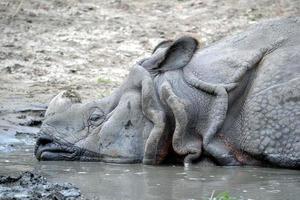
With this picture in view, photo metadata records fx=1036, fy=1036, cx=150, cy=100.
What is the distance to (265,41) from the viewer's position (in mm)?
8727

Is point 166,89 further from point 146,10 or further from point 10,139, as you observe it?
point 146,10

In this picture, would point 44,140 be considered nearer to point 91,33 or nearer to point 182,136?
point 182,136

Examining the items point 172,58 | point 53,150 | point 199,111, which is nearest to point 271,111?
point 199,111

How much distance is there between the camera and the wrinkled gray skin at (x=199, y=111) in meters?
8.27

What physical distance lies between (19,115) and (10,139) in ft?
3.23

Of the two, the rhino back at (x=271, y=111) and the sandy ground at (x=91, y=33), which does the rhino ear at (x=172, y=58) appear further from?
the sandy ground at (x=91, y=33)

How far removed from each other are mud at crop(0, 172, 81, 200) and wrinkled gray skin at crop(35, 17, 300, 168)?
1.19 metres

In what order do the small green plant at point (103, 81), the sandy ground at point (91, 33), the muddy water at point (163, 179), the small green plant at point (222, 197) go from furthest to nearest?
the small green plant at point (103, 81) < the sandy ground at point (91, 33) < the muddy water at point (163, 179) < the small green plant at point (222, 197)

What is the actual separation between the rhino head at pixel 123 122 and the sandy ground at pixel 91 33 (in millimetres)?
2547

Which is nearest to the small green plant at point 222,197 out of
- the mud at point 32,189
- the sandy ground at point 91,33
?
the mud at point 32,189

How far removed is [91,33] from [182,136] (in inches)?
260

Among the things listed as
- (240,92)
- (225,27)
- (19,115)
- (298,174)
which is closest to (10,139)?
(19,115)

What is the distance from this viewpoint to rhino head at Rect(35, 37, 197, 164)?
8.50m

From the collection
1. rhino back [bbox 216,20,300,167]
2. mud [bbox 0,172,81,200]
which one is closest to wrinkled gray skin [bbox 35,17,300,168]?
rhino back [bbox 216,20,300,167]
